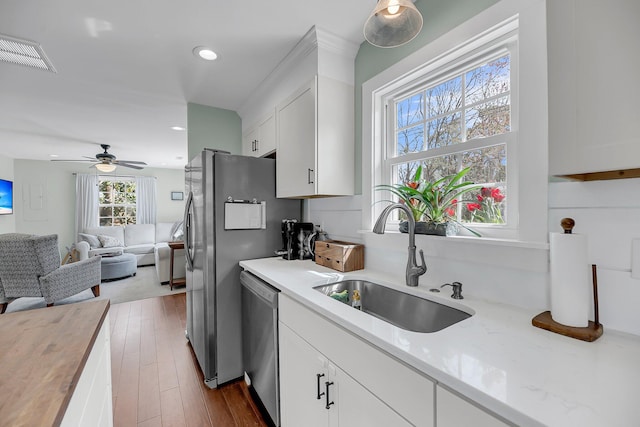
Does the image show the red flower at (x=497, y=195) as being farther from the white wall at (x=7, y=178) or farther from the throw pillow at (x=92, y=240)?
the white wall at (x=7, y=178)

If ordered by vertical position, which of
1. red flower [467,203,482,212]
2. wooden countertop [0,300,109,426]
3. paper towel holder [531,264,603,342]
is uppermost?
red flower [467,203,482,212]

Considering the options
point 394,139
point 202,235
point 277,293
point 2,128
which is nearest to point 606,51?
point 394,139

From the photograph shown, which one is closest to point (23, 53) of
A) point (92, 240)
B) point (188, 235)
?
point (188, 235)

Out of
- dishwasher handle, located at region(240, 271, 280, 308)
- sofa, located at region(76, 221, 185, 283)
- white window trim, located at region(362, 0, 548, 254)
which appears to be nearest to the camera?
white window trim, located at region(362, 0, 548, 254)

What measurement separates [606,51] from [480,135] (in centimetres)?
70

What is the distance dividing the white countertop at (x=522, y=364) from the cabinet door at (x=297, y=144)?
103 cm

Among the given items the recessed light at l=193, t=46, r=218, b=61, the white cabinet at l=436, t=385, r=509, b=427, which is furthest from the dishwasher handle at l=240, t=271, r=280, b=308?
the recessed light at l=193, t=46, r=218, b=61

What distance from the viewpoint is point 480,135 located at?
4.52ft

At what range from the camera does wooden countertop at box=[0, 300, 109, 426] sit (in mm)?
596

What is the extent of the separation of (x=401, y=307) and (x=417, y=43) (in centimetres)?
143

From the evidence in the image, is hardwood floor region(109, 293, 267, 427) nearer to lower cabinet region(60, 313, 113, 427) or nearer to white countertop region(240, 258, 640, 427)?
lower cabinet region(60, 313, 113, 427)

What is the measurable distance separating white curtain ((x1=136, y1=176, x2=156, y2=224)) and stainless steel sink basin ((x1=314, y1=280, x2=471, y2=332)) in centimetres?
713

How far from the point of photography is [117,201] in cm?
693

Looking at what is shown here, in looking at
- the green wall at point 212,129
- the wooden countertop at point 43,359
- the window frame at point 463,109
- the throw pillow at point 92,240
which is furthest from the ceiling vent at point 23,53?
the throw pillow at point 92,240
